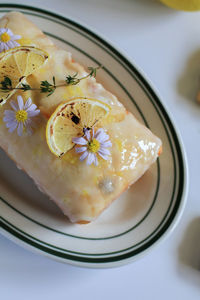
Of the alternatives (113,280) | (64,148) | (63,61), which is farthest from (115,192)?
(63,61)

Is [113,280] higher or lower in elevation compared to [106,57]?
lower

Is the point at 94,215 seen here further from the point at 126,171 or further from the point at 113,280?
the point at 113,280

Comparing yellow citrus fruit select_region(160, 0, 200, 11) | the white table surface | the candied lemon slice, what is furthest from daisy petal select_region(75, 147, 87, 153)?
yellow citrus fruit select_region(160, 0, 200, 11)

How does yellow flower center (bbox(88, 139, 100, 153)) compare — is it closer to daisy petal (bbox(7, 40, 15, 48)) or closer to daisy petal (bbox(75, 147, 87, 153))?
daisy petal (bbox(75, 147, 87, 153))

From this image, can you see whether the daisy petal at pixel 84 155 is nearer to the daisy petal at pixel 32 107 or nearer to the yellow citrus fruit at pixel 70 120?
the yellow citrus fruit at pixel 70 120

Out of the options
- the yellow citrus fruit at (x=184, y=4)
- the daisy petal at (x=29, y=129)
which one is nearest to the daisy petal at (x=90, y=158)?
the daisy petal at (x=29, y=129)

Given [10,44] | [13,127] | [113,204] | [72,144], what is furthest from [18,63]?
[113,204]
